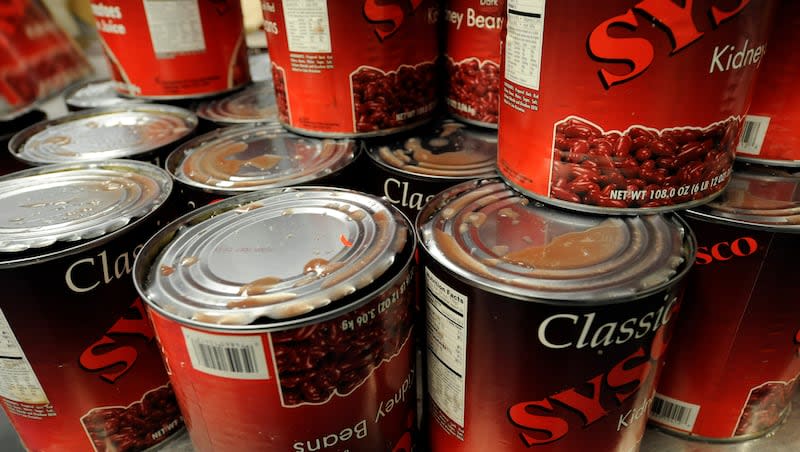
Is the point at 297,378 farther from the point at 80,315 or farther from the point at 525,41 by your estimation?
the point at 525,41

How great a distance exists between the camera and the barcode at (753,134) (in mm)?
1040

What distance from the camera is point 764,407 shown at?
112 cm

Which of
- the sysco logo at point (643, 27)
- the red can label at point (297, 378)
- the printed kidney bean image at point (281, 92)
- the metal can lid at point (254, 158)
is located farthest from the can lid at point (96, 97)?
the sysco logo at point (643, 27)

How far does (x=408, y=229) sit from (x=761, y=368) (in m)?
0.70

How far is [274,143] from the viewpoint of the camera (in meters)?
1.39

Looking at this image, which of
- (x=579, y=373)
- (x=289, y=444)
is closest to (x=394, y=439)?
(x=289, y=444)

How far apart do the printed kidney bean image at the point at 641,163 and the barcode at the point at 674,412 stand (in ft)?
1.46

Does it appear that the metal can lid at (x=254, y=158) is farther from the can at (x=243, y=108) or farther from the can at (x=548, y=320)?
the can at (x=548, y=320)

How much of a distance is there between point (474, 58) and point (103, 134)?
0.98m

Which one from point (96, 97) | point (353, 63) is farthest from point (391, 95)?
point (96, 97)

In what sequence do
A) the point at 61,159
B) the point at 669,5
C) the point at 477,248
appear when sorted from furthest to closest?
1. the point at 61,159
2. the point at 477,248
3. the point at 669,5

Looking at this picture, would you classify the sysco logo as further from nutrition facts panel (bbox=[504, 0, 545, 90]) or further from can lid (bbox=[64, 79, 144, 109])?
can lid (bbox=[64, 79, 144, 109])

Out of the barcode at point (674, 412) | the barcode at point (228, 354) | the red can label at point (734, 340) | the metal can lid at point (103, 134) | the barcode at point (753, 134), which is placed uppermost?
the barcode at point (753, 134)

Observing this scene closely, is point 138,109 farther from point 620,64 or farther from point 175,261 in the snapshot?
point 620,64
